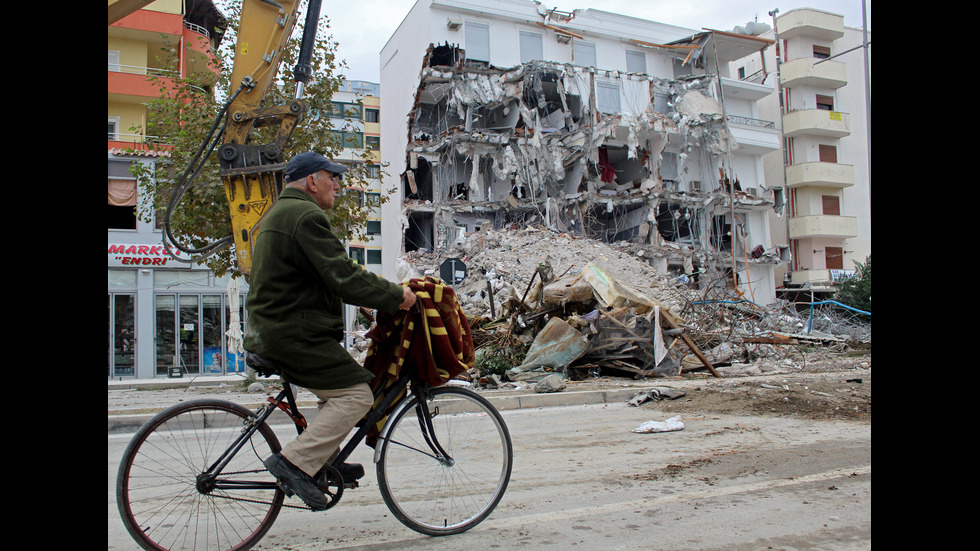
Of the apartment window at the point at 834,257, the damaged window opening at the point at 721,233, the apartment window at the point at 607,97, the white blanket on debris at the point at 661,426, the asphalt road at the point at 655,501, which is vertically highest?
the apartment window at the point at 607,97

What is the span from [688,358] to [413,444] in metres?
11.3

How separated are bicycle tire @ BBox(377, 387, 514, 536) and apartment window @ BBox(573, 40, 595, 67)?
40430 mm

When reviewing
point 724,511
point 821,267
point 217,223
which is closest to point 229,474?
point 724,511

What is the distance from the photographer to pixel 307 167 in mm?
3264

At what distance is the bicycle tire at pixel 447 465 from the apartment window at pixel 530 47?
38359 millimetres

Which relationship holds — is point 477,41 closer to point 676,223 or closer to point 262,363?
point 676,223

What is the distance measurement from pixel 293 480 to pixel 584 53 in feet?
138

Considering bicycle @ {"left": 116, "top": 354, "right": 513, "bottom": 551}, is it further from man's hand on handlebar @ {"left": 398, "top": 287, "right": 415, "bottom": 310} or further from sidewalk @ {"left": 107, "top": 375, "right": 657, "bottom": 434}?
sidewalk @ {"left": 107, "top": 375, "right": 657, "bottom": 434}

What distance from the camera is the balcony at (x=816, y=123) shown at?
148ft

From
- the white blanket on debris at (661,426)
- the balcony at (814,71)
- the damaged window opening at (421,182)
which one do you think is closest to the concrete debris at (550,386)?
the white blanket on debris at (661,426)

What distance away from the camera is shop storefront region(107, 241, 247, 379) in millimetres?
21375

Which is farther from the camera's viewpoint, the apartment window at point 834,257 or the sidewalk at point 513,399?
the apartment window at point 834,257

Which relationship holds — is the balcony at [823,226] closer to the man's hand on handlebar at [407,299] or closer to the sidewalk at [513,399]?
the sidewalk at [513,399]

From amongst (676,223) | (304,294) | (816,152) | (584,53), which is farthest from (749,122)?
(304,294)
